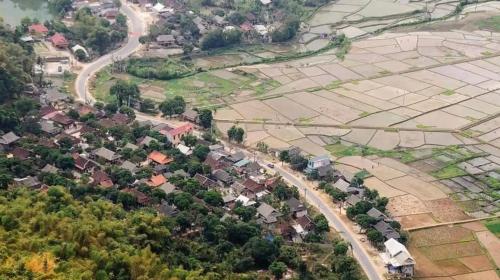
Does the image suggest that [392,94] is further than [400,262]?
Yes

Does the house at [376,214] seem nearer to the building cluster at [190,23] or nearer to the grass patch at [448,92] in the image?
the grass patch at [448,92]

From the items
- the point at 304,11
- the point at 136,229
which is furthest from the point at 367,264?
the point at 304,11

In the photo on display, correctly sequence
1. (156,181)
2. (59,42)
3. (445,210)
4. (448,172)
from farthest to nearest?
(59,42) → (448,172) → (445,210) → (156,181)

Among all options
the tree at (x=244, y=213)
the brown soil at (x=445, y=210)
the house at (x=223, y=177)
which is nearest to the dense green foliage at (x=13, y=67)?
the house at (x=223, y=177)

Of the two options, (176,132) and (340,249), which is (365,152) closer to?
(176,132)

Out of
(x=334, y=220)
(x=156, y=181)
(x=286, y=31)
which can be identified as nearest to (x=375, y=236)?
(x=334, y=220)

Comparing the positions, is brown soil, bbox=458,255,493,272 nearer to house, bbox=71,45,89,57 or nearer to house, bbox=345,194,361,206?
house, bbox=345,194,361,206

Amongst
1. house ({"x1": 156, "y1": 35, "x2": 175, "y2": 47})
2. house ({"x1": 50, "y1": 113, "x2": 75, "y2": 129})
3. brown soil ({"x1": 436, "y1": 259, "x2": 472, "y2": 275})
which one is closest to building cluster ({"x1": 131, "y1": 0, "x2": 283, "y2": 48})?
house ({"x1": 156, "y1": 35, "x2": 175, "y2": 47})
